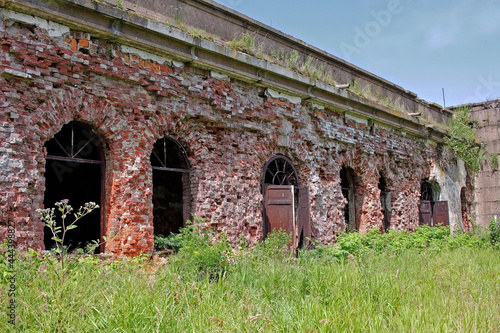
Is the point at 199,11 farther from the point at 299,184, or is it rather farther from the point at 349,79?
the point at 349,79

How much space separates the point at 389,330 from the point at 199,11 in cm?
647

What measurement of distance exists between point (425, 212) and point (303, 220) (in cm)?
714

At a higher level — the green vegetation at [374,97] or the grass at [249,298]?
the green vegetation at [374,97]

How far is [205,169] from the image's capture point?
7.78 metres

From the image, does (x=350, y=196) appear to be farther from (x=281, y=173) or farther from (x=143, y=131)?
(x=143, y=131)

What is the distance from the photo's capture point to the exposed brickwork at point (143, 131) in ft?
18.7

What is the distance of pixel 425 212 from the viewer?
1478 cm

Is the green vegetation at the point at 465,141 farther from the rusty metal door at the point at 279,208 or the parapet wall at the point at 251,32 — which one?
the rusty metal door at the point at 279,208

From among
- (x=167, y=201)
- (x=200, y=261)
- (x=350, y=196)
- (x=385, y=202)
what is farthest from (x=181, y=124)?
(x=385, y=202)

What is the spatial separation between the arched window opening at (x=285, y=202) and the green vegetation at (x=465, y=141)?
8.92 metres

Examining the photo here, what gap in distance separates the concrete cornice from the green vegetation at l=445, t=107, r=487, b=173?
695 cm

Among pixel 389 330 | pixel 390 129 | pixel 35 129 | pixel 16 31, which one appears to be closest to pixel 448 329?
pixel 389 330

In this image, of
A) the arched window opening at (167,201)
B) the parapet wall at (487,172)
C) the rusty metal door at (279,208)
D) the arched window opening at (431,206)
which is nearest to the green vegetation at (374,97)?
the arched window opening at (431,206)

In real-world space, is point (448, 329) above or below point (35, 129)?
below
